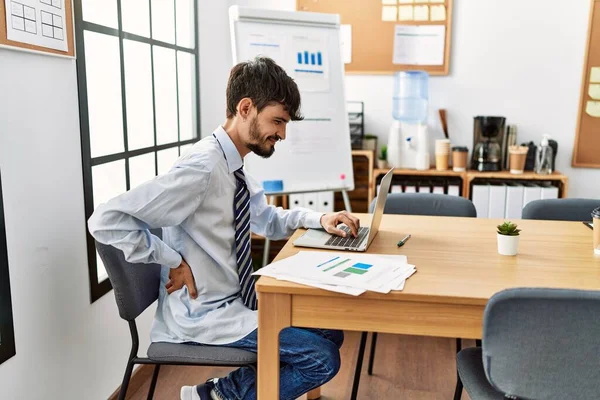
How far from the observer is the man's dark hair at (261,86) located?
1673 mm

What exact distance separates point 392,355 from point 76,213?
163cm

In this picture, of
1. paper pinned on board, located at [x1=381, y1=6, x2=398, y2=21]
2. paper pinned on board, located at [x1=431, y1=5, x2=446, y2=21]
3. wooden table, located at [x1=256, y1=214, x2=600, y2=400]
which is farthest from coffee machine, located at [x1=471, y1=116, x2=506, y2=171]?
wooden table, located at [x1=256, y1=214, x2=600, y2=400]

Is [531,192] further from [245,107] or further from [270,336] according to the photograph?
[270,336]

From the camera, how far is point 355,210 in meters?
3.68

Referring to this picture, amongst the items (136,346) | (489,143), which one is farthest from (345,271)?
(489,143)

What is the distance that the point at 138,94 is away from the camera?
2.52m

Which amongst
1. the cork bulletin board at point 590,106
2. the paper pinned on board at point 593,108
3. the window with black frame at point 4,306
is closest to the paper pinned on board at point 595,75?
the cork bulletin board at point 590,106

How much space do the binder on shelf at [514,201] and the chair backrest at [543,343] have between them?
214cm

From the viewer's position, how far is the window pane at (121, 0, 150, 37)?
2.38 m

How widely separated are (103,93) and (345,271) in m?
1.29

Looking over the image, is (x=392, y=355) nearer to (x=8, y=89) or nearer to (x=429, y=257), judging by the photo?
(x=429, y=257)

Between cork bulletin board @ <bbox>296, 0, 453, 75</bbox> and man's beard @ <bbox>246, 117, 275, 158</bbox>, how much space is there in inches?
79.0

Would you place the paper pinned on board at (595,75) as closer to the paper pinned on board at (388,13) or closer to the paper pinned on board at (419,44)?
the paper pinned on board at (419,44)

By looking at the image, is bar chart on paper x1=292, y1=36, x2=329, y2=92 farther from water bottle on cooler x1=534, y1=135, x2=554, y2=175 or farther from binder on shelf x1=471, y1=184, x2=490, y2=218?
water bottle on cooler x1=534, y1=135, x2=554, y2=175
